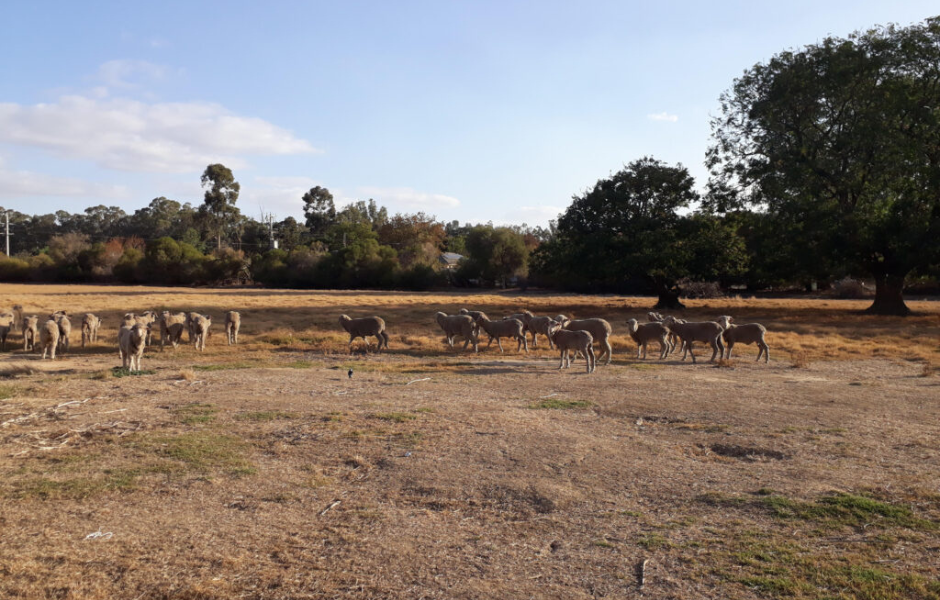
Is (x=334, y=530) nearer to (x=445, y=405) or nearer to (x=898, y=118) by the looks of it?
(x=445, y=405)

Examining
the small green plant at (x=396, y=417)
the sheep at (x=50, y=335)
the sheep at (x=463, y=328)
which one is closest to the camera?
the small green plant at (x=396, y=417)

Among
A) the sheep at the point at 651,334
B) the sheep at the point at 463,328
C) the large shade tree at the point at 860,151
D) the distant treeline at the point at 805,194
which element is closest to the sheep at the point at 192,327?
the sheep at the point at 463,328

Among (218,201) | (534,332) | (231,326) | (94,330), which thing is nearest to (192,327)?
(231,326)

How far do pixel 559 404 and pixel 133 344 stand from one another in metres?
10.3

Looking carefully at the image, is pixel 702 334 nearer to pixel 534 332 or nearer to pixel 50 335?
pixel 534 332

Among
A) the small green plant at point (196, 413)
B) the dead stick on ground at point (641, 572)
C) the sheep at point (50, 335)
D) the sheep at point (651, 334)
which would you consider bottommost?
the small green plant at point (196, 413)

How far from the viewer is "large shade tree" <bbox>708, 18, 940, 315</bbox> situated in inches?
1407

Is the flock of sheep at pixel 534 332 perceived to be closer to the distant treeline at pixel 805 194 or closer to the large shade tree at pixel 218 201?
the distant treeline at pixel 805 194

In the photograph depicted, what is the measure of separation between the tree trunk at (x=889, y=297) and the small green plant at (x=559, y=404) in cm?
3243

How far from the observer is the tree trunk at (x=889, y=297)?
1499 inches

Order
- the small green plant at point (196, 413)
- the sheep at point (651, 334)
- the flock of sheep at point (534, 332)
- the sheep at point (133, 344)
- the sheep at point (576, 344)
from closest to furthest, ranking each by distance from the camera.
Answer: the small green plant at point (196, 413) < the sheep at point (133, 344) < the sheep at point (576, 344) < the flock of sheep at point (534, 332) < the sheep at point (651, 334)

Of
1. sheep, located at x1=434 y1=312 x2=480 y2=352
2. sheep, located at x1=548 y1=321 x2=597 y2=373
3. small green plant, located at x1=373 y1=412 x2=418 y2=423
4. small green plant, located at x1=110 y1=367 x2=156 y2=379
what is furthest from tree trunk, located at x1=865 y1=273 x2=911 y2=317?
small green plant, located at x1=110 y1=367 x2=156 y2=379

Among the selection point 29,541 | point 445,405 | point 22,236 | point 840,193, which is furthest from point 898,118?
point 22,236

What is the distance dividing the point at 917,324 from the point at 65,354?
1384 inches
